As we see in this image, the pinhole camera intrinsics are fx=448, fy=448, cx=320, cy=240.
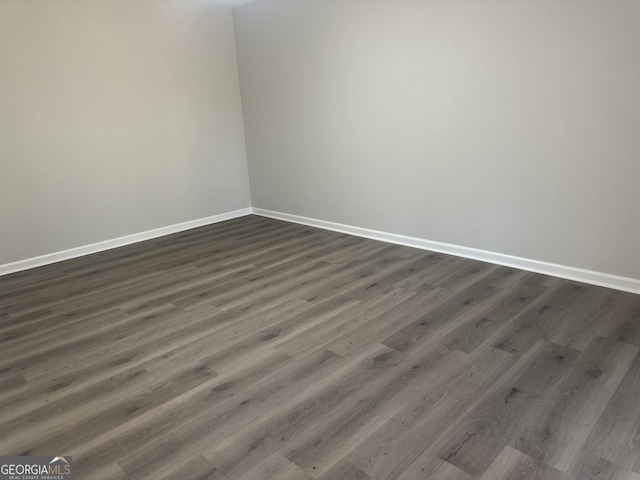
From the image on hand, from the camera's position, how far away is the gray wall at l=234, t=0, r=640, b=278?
2.88 m

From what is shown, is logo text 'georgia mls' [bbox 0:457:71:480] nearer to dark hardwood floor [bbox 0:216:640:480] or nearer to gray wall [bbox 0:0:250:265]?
dark hardwood floor [bbox 0:216:640:480]

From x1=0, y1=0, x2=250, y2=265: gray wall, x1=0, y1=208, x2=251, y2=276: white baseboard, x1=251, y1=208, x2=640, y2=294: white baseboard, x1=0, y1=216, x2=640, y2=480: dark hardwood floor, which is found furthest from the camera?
x1=0, y1=208, x2=251, y2=276: white baseboard

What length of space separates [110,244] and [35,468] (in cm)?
322

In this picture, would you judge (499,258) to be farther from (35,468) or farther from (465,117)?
(35,468)

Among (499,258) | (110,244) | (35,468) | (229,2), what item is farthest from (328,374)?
(229,2)

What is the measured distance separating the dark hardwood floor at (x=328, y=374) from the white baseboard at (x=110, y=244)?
1.33 feet

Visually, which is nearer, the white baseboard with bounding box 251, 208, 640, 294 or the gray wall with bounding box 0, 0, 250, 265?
the white baseboard with bounding box 251, 208, 640, 294

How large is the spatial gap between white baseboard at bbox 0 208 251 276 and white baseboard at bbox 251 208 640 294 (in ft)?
3.88

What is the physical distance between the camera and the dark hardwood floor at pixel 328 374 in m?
1.74

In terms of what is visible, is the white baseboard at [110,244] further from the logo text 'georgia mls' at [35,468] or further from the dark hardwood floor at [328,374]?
the logo text 'georgia mls' at [35,468]

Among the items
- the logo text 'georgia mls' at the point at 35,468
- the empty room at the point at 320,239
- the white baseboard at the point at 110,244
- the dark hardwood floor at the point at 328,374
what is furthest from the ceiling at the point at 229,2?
the logo text 'georgia mls' at the point at 35,468

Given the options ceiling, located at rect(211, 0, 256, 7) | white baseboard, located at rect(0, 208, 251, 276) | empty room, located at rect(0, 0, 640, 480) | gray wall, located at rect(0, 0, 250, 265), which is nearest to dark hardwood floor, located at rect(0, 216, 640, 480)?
empty room, located at rect(0, 0, 640, 480)

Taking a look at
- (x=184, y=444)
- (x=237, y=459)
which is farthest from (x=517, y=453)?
(x=184, y=444)

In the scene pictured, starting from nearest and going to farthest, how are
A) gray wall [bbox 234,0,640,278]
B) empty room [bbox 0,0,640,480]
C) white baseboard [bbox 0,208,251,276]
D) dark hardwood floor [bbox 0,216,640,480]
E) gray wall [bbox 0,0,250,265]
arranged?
1. dark hardwood floor [bbox 0,216,640,480]
2. empty room [bbox 0,0,640,480]
3. gray wall [bbox 234,0,640,278]
4. gray wall [bbox 0,0,250,265]
5. white baseboard [bbox 0,208,251,276]
